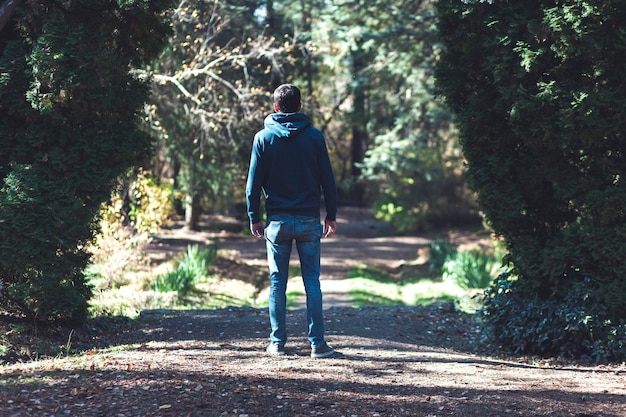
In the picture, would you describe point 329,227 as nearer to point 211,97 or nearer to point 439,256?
point 211,97

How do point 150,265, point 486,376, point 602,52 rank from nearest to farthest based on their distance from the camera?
1. point 486,376
2. point 602,52
3. point 150,265

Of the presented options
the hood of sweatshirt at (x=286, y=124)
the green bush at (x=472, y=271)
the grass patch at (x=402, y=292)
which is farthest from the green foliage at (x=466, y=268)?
the hood of sweatshirt at (x=286, y=124)

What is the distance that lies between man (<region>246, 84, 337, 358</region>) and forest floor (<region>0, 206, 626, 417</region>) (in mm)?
778

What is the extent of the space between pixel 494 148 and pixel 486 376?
2373 mm

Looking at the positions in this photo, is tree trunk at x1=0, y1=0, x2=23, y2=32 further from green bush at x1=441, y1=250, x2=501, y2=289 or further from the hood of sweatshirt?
green bush at x1=441, y1=250, x2=501, y2=289

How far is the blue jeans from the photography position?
566 centimetres

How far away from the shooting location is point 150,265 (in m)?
14.9

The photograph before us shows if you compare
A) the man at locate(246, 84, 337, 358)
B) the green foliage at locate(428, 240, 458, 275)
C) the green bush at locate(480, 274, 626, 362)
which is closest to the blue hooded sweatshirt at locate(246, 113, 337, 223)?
the man at locate(246, 84, 337, 358)

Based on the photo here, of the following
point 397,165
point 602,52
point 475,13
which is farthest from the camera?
point 397,165

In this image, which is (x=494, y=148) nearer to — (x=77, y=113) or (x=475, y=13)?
(x=475, y=13)

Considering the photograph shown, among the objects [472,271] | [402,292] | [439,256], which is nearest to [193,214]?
[439,256]

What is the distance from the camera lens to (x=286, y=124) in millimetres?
5691

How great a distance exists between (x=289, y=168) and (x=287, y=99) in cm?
55

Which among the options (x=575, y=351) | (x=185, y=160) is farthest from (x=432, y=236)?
(x=575, y=351)
